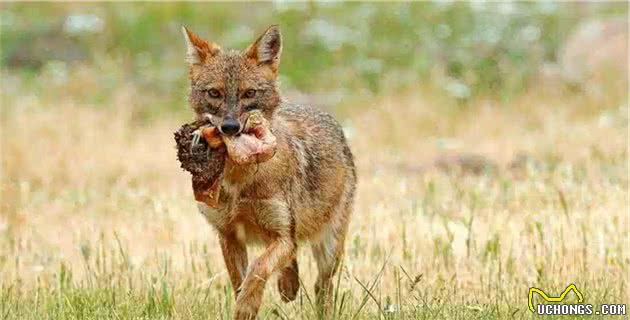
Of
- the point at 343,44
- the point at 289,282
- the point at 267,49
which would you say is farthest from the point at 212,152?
the point at 343,44

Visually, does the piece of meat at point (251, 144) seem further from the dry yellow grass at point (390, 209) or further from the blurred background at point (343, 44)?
the blurred background at point (343, 44)

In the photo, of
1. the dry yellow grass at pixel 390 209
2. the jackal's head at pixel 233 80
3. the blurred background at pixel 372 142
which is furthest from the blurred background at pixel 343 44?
the jackal's head at pixel 233 80

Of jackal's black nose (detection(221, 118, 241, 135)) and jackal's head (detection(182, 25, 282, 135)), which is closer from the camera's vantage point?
jackal's black nose (detection(221, 118, 241, 135))

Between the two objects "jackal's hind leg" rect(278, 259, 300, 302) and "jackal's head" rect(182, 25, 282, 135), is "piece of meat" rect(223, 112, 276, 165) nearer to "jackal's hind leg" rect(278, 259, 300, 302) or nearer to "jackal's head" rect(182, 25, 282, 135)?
"jackal's head" rect(182, 25, 282, 135)

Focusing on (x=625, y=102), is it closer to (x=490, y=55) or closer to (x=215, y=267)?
(x=490, y=55)

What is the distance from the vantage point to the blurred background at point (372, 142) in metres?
8.40

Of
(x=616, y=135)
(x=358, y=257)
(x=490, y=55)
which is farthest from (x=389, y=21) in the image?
(x=358, y=257)

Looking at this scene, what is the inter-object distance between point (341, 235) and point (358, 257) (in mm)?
821

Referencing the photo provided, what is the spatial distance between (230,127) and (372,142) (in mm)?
9834

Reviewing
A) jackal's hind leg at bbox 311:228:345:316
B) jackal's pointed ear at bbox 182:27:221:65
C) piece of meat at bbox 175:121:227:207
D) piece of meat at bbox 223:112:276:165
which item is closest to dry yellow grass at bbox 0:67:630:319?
jackal's hind leg at bbox 311:228:345:316

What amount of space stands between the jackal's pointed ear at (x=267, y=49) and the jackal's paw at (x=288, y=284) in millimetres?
1174

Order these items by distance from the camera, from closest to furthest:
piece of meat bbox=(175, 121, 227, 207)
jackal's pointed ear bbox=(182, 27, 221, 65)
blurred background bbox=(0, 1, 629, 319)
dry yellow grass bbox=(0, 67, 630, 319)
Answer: piece of meat bbox=(175, 121, 227, 207) < jackal's pointed ear bbox=(182, 27, 221, 65) < dry yellow grass bbox=(0, 67, 630, 319) < blurred background bbox=(0, 1, 629, 319)

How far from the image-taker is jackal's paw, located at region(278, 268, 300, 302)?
25.1ft

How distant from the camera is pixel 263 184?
7.04m
